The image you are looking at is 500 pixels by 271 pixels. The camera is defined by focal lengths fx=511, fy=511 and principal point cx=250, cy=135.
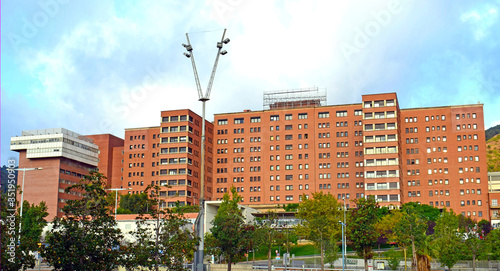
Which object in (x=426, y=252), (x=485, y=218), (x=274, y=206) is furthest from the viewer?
(x=274, y=206)

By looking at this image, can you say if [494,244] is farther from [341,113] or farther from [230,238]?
[341,113]

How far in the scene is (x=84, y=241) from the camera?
26.6m

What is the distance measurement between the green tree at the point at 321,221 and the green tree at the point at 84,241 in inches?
1574

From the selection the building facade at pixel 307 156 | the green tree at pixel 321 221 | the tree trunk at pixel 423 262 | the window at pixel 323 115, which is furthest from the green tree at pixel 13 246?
the window at pixel 323 115

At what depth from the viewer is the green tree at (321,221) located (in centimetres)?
6762

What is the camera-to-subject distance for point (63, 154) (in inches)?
5792

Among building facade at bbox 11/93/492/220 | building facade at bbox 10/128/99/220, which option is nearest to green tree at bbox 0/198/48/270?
building facade at bbox 11/93/492/220

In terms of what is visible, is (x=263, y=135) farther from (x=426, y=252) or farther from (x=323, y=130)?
(x=426, y=252)

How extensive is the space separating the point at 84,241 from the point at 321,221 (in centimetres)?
4522

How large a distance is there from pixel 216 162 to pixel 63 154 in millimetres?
Result: 44674

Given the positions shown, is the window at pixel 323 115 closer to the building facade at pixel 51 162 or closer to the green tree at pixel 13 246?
the building facade at pixel 51 162

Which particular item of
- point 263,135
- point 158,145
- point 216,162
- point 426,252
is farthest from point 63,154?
point 426,252

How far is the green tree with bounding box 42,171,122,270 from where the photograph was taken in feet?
86.3

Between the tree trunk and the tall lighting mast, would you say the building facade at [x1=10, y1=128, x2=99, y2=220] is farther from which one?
the tall lighting mast
